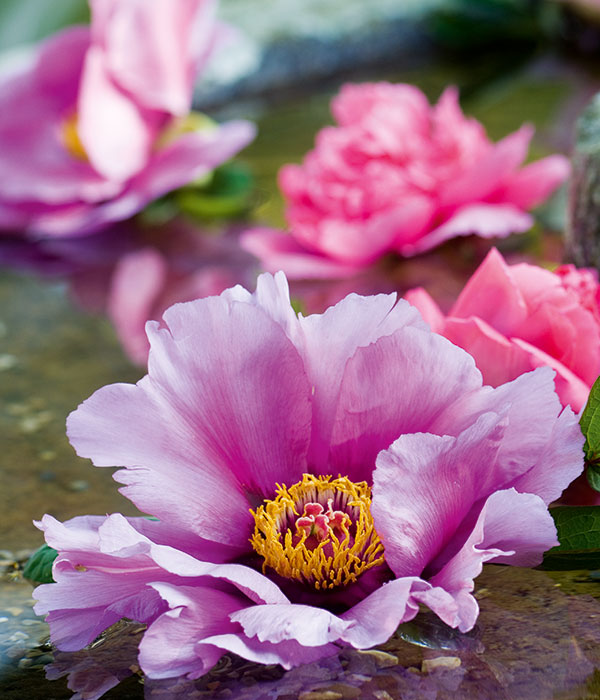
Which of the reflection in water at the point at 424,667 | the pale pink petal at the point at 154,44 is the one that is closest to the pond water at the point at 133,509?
the reflection in water at the point at 424,667

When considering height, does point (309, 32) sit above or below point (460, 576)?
above

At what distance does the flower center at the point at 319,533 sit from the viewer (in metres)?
0.31

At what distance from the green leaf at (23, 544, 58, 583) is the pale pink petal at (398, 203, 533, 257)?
297 millimetres

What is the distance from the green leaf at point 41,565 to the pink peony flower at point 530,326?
0.48ft

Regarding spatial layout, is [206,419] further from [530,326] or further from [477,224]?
[477,224]

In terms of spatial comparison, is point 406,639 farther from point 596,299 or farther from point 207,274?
point 207,274

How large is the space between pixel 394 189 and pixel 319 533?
0.32 meters

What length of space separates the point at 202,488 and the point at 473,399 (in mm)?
79

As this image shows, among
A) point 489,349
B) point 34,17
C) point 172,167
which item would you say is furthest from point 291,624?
point 34,17

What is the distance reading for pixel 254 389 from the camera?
32cm

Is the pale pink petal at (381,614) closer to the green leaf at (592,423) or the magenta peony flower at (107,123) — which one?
the green leaf at (592,423)

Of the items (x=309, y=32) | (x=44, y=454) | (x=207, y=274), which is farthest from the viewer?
(x=309, y=32)

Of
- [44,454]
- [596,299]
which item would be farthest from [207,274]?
[596,299]

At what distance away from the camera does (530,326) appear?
346mm
